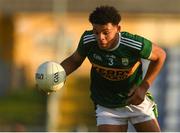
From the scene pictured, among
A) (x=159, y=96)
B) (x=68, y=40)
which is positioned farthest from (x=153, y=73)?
(x=68, y=40)

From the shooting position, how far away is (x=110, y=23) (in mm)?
11656

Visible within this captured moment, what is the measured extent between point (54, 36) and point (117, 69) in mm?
25277

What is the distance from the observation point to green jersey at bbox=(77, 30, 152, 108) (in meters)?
12.0

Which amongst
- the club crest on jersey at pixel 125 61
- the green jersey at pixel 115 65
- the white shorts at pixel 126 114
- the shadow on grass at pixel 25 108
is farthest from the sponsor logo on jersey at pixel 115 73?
the shadow on grass at pixel 25 108

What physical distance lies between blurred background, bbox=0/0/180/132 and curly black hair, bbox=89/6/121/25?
62.2 feet

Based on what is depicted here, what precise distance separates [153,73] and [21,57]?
29876 millimetres

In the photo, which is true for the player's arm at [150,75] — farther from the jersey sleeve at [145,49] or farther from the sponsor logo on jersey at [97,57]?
the sponsor logo on jersey at [97,57]

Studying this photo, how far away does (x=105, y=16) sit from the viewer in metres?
11.7

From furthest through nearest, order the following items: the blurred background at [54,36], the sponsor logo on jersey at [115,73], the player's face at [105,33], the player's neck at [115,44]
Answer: the blurred background at [54,36], the sponsor logo on jersey at [115,73], the player's neck at [115,44], the player's face at [105,33]

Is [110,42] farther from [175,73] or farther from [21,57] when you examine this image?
[21,57]

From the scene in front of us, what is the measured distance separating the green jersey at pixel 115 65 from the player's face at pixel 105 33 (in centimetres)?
21

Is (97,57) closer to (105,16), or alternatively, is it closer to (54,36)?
(105,16)

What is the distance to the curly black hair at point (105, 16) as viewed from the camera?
11625 millimetres

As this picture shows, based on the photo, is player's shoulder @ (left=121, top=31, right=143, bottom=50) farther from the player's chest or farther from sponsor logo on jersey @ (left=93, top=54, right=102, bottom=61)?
sponsor logo on jersey @ (left=93, top=54, right=102, bottom=61)
